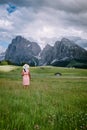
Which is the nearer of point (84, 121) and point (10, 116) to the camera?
point (84, 121)

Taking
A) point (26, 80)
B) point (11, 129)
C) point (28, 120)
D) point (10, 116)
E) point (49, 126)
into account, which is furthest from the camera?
point (26, 80)

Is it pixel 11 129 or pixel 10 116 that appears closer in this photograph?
pixel 11 129

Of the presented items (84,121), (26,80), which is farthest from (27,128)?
(26,80)

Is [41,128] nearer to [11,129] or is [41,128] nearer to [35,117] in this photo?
[11,129]

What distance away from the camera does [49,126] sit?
7000 millimetres

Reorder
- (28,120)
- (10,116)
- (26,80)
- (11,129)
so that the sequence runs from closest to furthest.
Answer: (11,129) → (28,120) → (10,116) → (26,80)

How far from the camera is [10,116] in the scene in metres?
8.20

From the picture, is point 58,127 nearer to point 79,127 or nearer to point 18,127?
point 79,127

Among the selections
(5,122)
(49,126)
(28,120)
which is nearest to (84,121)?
(49,126)

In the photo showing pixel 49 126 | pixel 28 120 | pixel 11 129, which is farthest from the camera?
pixel 28 120

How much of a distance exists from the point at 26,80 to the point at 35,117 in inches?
736

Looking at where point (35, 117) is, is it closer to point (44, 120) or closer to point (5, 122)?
point (44, 120)

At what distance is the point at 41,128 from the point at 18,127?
1.95 feet

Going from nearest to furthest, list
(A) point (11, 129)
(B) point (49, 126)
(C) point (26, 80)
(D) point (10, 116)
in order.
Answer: (A) point (11, 129)
(B) point (49, 126)
(D) point (10, 116)
(C) point (26, 80)
